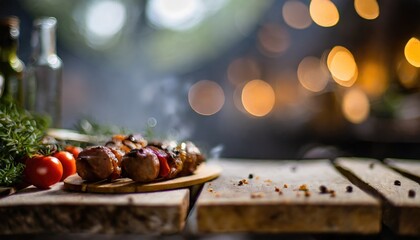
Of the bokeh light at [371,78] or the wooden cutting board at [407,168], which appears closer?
the wooden cutting board at [407,168]

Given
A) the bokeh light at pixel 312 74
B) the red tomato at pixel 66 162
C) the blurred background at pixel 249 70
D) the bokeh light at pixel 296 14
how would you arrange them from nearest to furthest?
the red tomato at pixel 66 162 → the blurred background at pixel 249 70 → the bokeh light at pixel 296 14 → the bokeh light at pixel 312 74

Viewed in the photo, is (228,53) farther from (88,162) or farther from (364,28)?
(88,162)

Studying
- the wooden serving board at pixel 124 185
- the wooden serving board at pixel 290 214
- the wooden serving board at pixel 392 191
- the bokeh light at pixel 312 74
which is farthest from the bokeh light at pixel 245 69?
the wooden serving board at pixel 290 214

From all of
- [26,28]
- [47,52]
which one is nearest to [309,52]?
[26,28]

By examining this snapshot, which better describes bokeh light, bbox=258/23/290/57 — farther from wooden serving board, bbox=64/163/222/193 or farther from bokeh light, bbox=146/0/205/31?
wooden serving board, bbox=64/163/222/193

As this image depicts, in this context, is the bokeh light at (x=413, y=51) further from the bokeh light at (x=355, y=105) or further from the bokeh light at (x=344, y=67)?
the bokeh light at (x=344, y=67)

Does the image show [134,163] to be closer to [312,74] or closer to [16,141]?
[16,141]

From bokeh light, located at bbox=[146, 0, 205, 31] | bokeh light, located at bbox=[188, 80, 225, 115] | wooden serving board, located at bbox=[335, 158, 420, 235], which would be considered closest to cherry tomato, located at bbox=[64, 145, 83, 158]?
wooden serving board, located at bbox=[335, 158, 420, 235]
